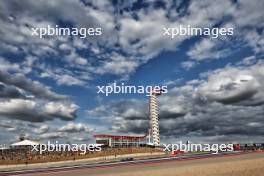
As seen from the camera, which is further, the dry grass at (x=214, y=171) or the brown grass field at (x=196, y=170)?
the brown grass field at (x=196, y=170)

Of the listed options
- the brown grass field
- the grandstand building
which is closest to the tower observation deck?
the grandstand building

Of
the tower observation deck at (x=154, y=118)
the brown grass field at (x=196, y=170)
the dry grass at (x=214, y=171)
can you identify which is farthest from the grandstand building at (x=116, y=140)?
the dry grass at (x=214, y=171)

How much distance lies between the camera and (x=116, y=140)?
11669cm

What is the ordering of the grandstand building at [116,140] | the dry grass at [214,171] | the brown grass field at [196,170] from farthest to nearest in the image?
the grandstand building at [116,140] → the brown grass field at [196,170] → the dry grass at [214,171]

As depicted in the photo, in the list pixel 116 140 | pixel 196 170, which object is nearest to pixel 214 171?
pixel 196 170

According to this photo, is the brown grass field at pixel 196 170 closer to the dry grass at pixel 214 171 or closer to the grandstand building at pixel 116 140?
the dry grass at pixel 214 171

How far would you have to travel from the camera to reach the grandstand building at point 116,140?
114062 mm

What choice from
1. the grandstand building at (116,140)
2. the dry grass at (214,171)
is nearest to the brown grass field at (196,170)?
the dry grass at (214,171)

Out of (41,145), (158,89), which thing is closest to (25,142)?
(41,145)

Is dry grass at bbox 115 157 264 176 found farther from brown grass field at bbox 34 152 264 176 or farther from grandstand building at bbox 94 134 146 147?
grandstand building at bbox 94 134 146 147

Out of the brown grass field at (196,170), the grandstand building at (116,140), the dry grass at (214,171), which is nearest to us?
the dry grass at (214,171)

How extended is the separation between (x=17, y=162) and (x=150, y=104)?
6646 cm

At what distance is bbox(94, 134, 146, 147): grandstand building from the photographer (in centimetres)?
11406

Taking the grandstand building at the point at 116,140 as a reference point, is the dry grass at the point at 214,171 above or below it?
above
